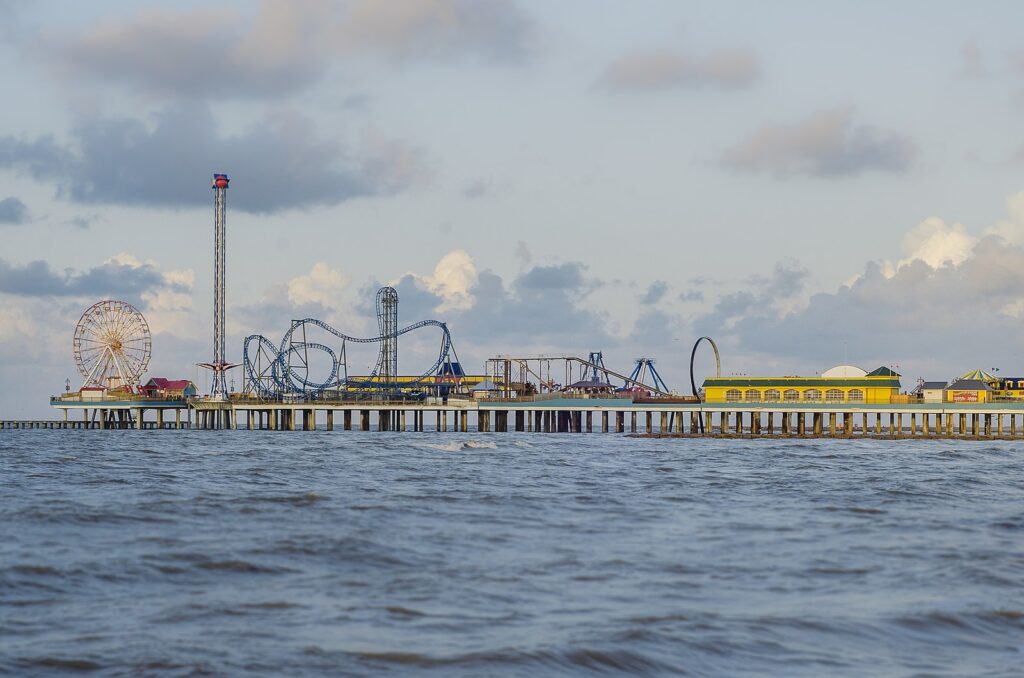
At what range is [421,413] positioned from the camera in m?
153

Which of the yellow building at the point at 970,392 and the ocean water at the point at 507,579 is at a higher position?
the yellow building at the point at 970,392

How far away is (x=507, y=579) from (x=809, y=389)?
4388 inches

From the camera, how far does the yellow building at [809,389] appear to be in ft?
426

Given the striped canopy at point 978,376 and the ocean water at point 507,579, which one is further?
the striped canopy at point 978,376

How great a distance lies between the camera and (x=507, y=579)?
2447cm

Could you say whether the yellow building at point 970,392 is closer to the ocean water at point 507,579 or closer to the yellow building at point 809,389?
the yellow building at point 809,389

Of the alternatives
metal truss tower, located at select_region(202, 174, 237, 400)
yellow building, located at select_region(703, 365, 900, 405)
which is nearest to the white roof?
yellow building, located at select_region(703, 365, 900, 405)

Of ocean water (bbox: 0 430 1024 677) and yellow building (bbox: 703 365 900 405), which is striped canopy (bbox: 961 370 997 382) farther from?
ocean water (bbox: 0 430 1024 677)

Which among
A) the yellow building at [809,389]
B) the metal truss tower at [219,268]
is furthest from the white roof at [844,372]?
the metal truss tower at [219,268]

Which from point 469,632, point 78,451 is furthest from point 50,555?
point 78,451

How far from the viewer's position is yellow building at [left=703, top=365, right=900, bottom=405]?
12975 centimetres

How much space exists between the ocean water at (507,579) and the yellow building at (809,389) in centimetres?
8318

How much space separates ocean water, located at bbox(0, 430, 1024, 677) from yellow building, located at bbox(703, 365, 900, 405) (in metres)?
83.2

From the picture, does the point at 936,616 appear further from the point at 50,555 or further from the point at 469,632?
the point at 50,555
